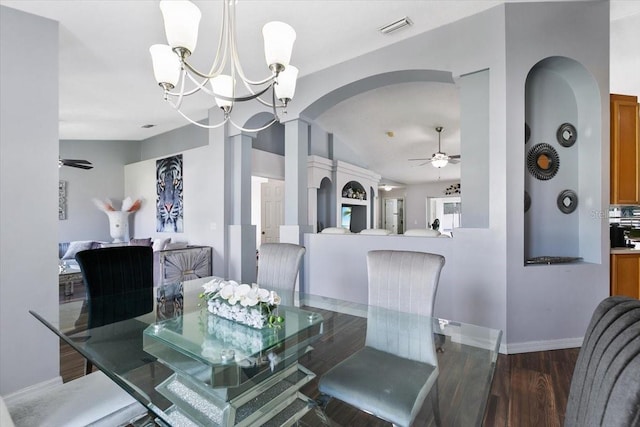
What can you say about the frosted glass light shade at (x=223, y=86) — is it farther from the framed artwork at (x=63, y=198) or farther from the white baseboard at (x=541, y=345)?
the framed artwork at (x=63, y=198)

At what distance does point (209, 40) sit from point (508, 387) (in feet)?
12.4

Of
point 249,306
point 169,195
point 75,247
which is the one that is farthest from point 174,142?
point 249,306

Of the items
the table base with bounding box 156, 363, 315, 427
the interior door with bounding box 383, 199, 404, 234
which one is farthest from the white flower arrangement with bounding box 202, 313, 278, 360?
the interior door with bounding box 383, 199, 404, 234

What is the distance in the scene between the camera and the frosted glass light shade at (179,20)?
1.44m

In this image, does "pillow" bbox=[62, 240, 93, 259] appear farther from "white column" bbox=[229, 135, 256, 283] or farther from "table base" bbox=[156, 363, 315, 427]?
"table base" bbox=[156, 363, 315, 427]

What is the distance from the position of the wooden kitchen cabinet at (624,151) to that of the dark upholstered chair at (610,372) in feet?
9.74

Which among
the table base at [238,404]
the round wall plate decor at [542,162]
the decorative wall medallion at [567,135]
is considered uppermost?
the decorative wall medallion at [567,135]

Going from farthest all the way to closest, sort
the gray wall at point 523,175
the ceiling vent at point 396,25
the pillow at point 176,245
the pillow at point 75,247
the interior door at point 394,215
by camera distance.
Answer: the interior door at point 394,215
the pillow at point 75,247
the pillow at point 176,245
the ceiling vent at point 396,25
the gray wall at point 523,175

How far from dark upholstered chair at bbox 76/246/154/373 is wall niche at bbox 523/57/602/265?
3.36m

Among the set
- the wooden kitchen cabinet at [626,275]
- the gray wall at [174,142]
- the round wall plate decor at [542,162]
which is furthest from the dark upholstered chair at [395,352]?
the gray wall at [174,142]

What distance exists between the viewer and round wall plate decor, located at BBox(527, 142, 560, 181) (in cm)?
282

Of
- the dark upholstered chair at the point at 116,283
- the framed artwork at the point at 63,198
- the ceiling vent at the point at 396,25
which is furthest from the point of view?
the framed artwork at the point at 63,198

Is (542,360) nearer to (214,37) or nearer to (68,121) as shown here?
(214,37)

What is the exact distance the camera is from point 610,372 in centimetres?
57
